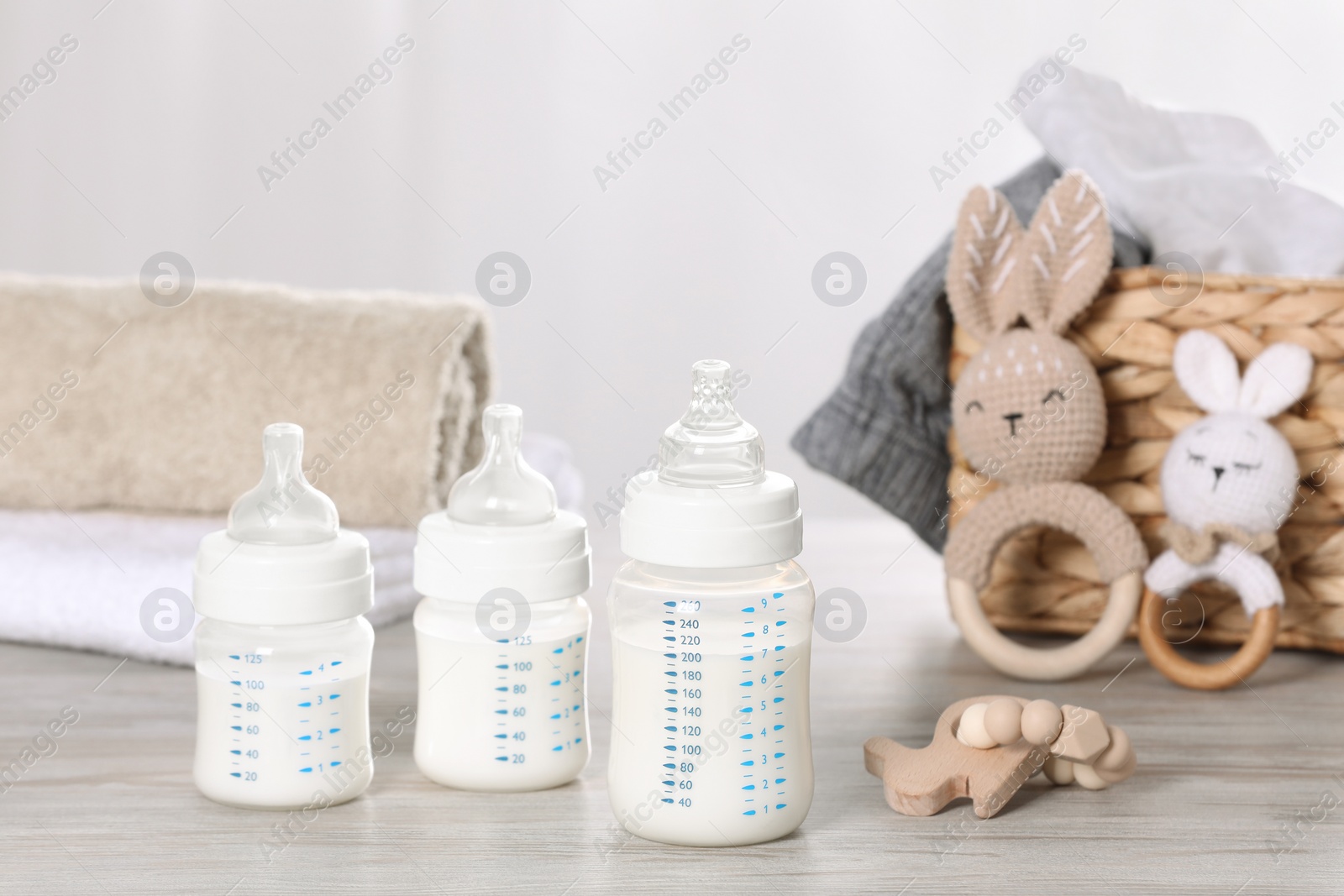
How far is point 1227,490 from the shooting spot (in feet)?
2.32

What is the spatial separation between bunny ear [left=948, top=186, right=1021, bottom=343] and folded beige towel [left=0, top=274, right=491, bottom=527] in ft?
1.02

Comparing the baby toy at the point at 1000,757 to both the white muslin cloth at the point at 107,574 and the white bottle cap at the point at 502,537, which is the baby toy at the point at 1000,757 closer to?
the white bottle cap at the point at 502,537

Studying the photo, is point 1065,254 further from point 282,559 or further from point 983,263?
point 282,559

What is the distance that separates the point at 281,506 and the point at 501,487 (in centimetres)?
10

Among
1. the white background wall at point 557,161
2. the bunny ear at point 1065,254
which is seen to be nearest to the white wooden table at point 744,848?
the bunny ear at point 1065,254

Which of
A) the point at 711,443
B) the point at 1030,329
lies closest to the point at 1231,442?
the point at 1030,329

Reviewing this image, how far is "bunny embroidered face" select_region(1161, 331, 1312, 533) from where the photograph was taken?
706 millimetres

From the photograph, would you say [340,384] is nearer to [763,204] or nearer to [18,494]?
[18,494]

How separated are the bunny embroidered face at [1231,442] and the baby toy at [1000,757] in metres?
0.21

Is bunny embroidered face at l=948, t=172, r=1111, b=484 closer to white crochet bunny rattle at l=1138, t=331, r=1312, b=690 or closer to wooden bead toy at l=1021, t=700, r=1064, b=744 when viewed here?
white crochet bunny rattle at l=1138, t=331, r=1312, b=690

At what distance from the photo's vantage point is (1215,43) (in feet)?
5.07

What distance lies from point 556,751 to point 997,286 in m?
0.39

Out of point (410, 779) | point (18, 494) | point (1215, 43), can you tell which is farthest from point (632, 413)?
point (410, 779)

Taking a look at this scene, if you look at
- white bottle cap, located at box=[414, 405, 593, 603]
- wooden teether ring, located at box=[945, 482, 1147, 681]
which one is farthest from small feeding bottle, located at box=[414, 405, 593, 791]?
wooden teether ring, located at box=[945, 482, 1147, 681]
